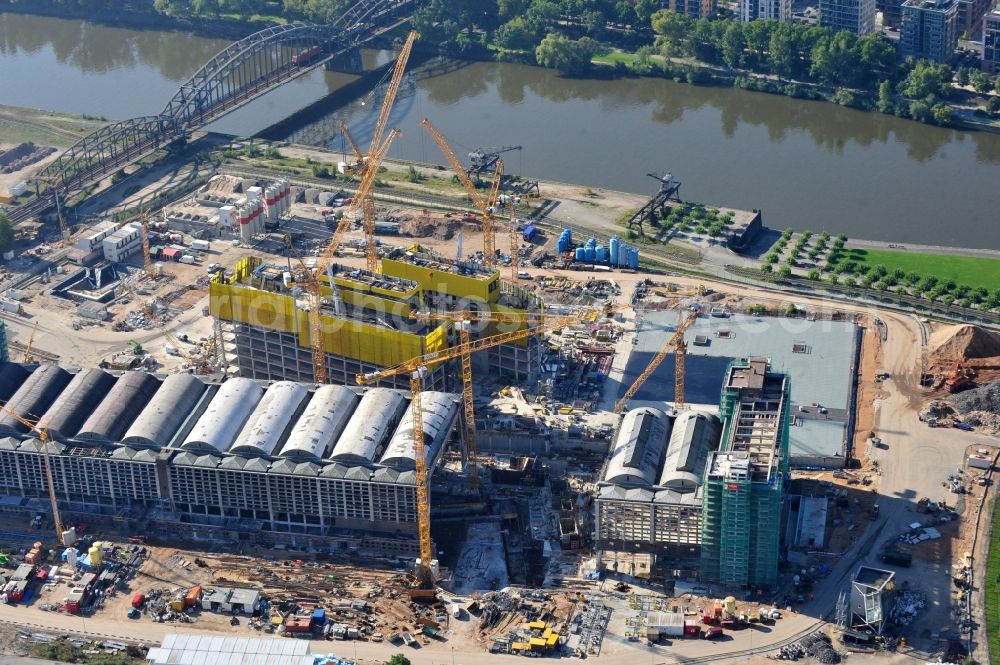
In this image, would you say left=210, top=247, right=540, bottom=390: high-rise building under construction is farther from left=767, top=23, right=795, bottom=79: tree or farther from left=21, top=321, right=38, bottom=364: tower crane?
left=767, top=23, right=795, bottom=79: tree

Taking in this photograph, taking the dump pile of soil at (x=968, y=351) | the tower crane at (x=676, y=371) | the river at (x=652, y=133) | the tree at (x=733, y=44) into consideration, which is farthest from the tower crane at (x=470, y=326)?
the tree at (x=733, y=44)

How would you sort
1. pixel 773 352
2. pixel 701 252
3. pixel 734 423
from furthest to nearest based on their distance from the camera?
pixel 701 252, pixel 773 352, pixel 734 423

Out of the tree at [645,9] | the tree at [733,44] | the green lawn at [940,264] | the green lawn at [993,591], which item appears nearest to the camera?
the green lawn at [993,591]

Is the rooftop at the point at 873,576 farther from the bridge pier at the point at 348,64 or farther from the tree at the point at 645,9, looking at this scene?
the bridge pier at the point at 348,64

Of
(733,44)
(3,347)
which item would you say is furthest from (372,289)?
(733,44)

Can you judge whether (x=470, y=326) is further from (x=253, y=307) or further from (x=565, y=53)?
(x=565, y=53)

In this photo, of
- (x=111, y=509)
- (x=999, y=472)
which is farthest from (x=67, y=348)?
(x=999, y=472)

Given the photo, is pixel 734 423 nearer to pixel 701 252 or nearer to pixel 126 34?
pixel 701 252
